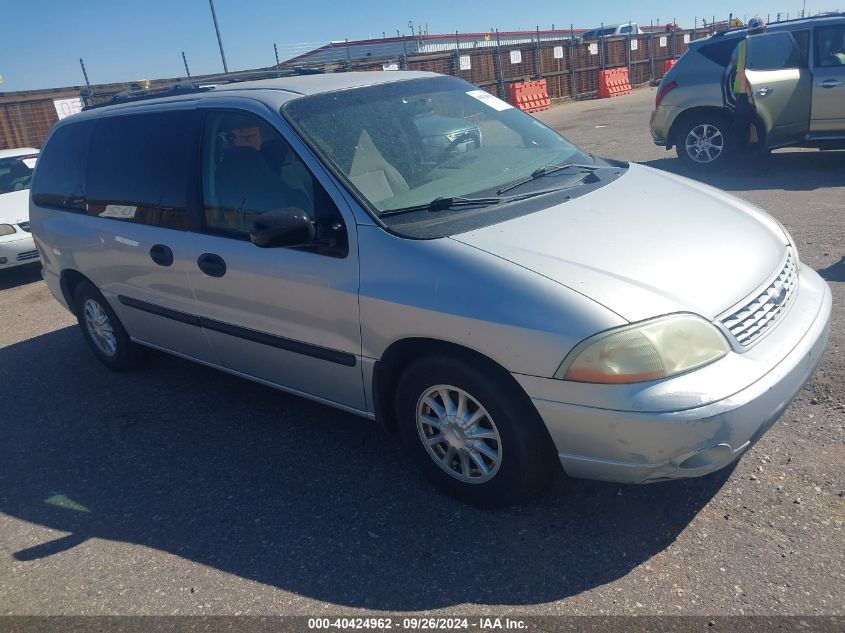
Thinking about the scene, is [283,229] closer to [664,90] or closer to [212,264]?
[212,264]

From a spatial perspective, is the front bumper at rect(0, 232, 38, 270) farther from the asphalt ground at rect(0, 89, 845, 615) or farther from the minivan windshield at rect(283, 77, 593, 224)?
the minivan windshield at rect(283, 77, 593, 224)

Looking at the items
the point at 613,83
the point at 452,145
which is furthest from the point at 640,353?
the point at 613,83

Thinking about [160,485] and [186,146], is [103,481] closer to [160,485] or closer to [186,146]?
[160,485]

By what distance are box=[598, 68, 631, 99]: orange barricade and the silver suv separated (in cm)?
1563

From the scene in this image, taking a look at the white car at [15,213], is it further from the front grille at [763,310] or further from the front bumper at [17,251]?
the front grille at [763,310]

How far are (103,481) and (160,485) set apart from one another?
358 millimetres

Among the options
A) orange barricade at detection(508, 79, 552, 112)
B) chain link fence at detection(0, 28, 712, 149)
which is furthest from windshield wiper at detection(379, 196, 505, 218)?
orange barricade at detection(508, 79, 552, 112)

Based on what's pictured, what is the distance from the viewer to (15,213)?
29.9 ft

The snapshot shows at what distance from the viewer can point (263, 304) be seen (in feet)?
12.3

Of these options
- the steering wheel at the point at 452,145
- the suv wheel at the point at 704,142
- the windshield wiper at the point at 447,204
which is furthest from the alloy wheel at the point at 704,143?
the windshield wiper at the point at 447,204

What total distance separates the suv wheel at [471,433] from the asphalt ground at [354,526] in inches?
6.5

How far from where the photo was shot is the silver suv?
30.4 ft

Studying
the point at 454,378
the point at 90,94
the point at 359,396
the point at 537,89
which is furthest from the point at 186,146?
the point at 537,89

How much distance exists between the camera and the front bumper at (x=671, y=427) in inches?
103
